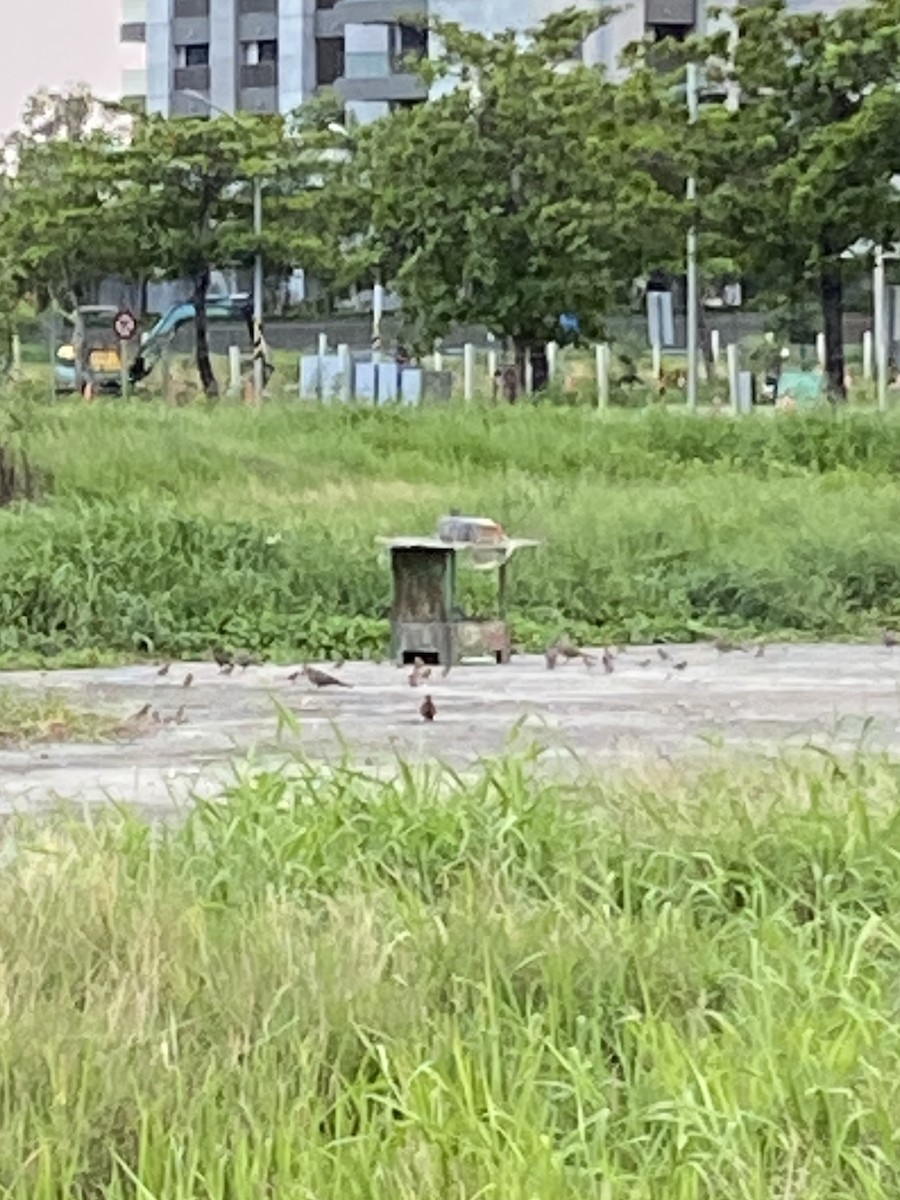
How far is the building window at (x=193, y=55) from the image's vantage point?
194ft

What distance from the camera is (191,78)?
194 feet

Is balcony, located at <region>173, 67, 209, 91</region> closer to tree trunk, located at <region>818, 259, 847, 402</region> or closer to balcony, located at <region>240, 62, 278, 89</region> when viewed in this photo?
balcony, located at <region>240, 62, 278, 89</region>

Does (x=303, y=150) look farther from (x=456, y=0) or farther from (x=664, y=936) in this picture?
(x=664, y=936)

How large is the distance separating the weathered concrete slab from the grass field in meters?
0.66

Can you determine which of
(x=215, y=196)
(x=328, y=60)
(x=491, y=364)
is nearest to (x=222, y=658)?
(x=491, y=364)

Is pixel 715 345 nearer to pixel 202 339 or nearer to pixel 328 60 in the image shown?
pixel 202 339

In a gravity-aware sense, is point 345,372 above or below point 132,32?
below

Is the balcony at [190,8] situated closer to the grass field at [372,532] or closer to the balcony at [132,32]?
the balcony at [132,32]

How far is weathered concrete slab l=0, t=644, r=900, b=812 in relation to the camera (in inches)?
250

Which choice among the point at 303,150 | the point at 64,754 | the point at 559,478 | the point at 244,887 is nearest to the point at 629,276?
the point at 303,150

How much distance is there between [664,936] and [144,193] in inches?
1272

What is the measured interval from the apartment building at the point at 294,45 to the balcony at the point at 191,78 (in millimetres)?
24

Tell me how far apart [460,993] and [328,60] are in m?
54.1

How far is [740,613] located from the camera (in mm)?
10945
